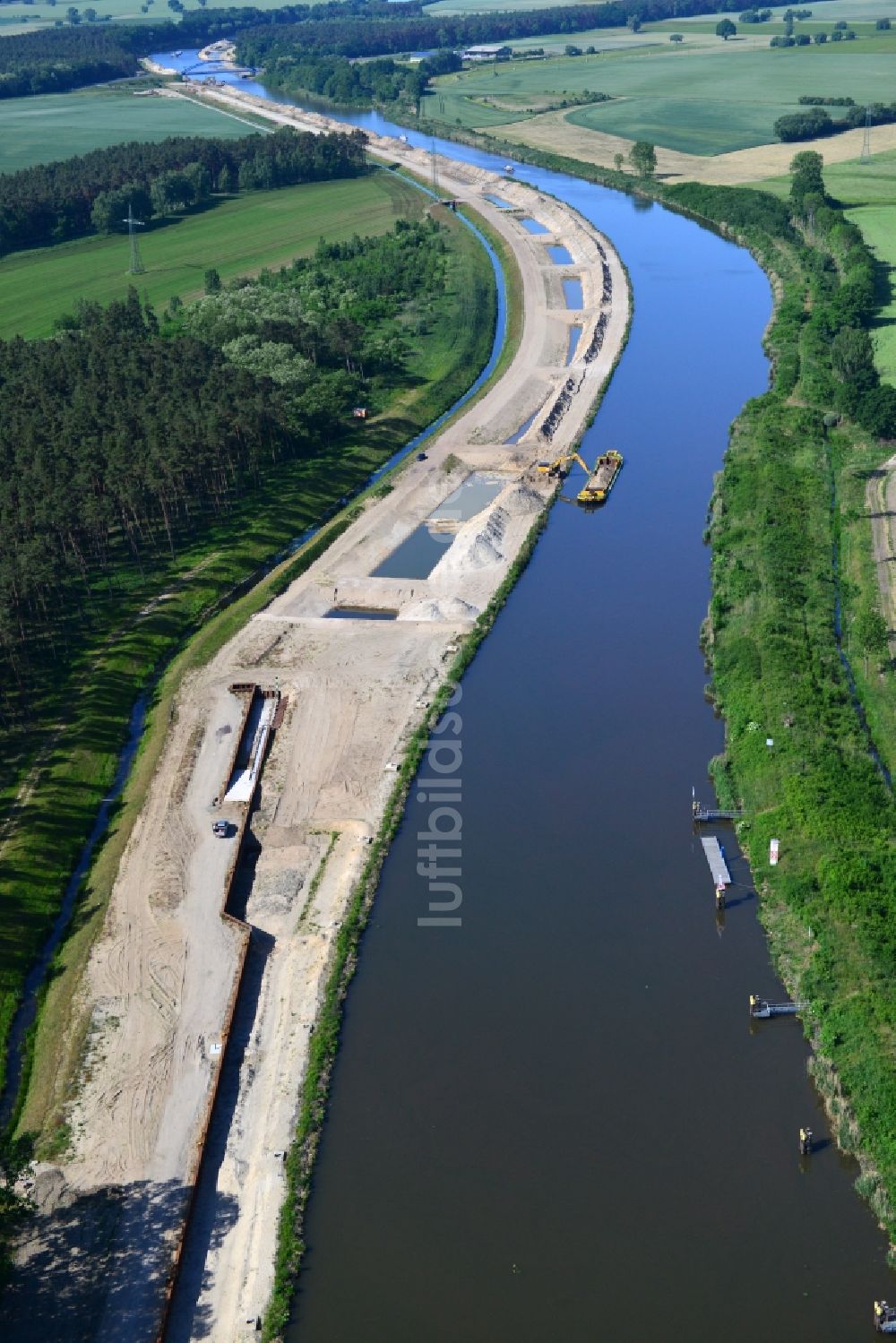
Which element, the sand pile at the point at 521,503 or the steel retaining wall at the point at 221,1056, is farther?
the sand pile at the point at 521,503

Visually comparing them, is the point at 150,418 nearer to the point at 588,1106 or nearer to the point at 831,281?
the point at 588,1106

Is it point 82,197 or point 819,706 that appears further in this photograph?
point 82,197

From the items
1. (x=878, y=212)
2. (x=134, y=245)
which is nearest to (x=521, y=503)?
(x=134, y=245)

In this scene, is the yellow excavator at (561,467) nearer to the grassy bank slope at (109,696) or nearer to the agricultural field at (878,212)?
the grassy bank slope at (109,696)

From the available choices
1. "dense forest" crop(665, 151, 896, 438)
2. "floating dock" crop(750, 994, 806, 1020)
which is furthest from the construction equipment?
"dense forest" crop(665, 151, 896, 438)

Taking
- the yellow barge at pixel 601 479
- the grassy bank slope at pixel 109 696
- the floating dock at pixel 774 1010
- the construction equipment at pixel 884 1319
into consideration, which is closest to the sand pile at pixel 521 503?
the yellow barge at pixel 601 479
